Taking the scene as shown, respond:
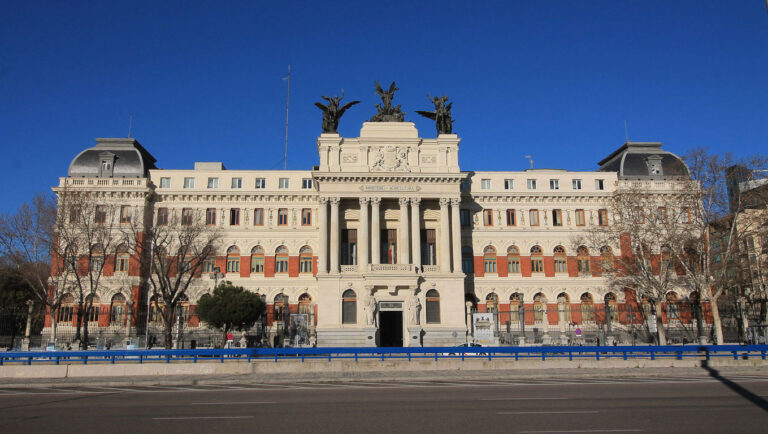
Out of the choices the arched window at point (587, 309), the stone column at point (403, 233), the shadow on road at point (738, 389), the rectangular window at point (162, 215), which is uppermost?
the rectangular window at point (162, 215)

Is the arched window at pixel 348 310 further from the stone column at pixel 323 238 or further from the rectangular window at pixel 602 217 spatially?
the rectangular window at pixel 602 217

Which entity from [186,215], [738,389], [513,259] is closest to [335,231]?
[186,215]

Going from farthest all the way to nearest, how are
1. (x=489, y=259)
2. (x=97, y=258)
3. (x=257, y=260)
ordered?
(x=489, y=259) < (x=257, y=260) < (x=97, y=258)

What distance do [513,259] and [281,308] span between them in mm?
24240

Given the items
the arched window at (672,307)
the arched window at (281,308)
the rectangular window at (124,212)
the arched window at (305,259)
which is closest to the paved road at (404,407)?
the arched window at (672,307)

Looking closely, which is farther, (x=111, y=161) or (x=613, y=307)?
(x=111, y=161)

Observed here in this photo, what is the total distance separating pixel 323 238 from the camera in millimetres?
52156

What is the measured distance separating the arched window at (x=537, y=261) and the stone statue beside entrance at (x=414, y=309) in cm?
1486

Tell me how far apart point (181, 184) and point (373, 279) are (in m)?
23.4

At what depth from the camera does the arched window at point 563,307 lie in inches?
2175

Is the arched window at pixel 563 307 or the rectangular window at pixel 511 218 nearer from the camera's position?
the arched window at pixel 563 307

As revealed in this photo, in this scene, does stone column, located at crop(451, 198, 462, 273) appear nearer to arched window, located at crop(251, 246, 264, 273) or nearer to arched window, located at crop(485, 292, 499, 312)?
arched window, located at crop(485, 292, 499, 312)

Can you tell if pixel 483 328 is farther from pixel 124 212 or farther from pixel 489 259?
pixel 124 212

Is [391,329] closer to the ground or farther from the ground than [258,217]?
closer to the ground
